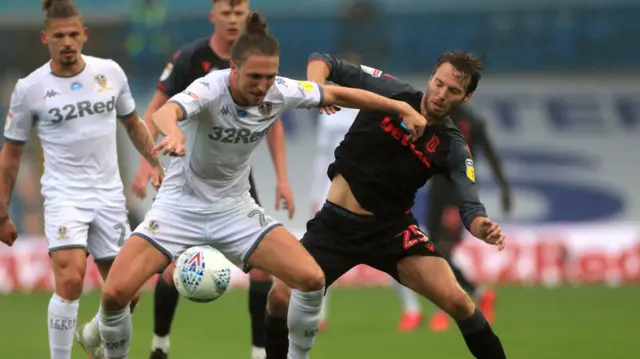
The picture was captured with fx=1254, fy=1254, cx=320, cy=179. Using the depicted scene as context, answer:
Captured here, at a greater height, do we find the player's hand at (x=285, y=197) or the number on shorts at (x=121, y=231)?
the player's hand at (x=285, y=197)

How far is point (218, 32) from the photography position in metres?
9.21

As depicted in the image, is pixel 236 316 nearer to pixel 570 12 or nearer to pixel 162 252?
pixel 162 252

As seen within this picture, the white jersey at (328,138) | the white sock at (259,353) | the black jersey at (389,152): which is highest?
the black jersey at (389,152)

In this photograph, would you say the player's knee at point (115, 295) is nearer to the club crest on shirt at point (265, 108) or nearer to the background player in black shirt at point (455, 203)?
the club crest on shirt at point (265, 108)

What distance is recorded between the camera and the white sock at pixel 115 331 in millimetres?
7605

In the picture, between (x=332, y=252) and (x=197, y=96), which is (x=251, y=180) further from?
(x=197, y=96)

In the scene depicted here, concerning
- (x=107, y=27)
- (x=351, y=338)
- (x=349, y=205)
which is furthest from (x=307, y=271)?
(x=107, y=27)

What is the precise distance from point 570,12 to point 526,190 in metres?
3.22

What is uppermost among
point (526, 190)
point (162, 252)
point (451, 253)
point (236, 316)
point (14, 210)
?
point (162, 252)

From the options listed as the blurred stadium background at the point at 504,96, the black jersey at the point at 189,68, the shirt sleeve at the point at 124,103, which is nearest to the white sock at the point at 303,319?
the shirt sleeve at the point at 124,103

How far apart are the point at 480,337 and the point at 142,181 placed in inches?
105

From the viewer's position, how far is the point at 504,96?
22297 mm

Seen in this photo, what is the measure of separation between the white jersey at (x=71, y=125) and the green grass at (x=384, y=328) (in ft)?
6.74

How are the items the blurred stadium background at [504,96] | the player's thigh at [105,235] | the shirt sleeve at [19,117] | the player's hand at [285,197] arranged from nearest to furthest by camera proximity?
the shirt sleeve at [19,117] → the player's thigh at [105,235] → the player's hand at [285,197] → the blurred stadium background at [504,96]
